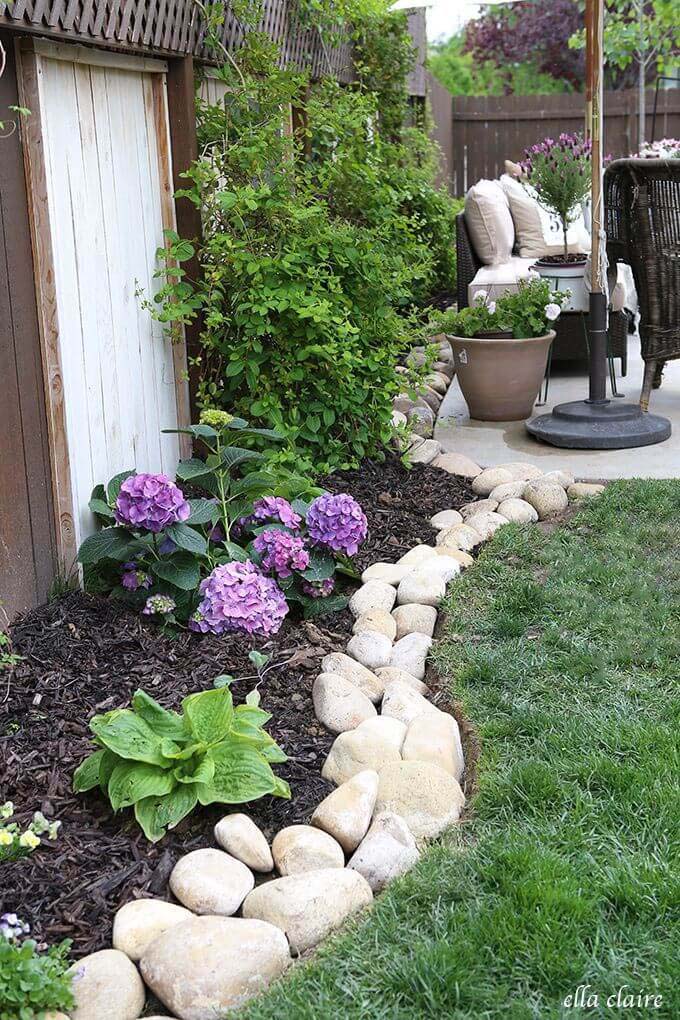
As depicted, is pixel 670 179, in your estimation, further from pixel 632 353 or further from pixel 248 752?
pixel 248 752

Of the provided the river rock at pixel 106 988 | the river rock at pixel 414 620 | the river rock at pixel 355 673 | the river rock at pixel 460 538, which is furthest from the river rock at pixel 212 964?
the river rock at pixel 460 538

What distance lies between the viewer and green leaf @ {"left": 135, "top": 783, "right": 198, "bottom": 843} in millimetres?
2484

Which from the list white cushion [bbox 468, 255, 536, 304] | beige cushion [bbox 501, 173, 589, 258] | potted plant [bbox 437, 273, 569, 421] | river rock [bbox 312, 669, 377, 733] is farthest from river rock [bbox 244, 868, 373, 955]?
beige cushion [bbox 501, 173, 589, 258]

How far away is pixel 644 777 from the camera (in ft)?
8.52

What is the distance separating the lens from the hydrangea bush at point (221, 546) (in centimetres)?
338

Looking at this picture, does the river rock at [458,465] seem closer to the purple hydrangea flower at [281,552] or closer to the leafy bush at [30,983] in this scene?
the purple hydrangea flower at [281,552]

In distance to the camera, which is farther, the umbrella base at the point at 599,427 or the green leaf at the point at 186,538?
the umbrella base at the point at 599,427

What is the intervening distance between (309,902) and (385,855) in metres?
0.22

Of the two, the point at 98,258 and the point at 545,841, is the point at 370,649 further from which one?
the point at 98,258

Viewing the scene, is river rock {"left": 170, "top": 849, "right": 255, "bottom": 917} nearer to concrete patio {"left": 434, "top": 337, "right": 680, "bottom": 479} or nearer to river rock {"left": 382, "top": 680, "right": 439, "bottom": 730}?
river rock {"left": 382, "top": 680, "right": 439, "bottom": 730}

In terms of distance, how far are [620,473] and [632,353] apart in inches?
118

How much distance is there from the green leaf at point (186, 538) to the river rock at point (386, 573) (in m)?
0.67

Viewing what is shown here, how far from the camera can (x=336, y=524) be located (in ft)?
12.1

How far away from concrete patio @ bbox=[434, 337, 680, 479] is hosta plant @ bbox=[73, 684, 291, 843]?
283 centimetres
